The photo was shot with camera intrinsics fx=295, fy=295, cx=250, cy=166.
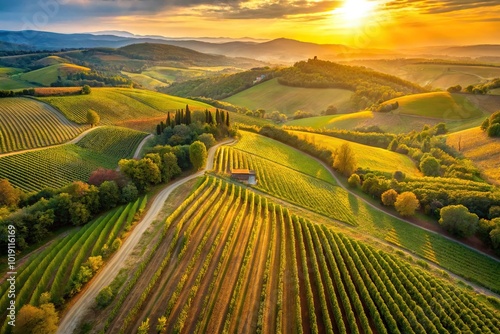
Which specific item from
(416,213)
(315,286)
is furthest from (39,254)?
(416,213)

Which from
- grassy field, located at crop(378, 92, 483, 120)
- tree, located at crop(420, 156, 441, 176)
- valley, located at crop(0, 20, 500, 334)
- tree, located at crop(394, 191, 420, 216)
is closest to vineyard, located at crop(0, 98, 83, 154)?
valley, located at crop(0, 20, 500, 334)

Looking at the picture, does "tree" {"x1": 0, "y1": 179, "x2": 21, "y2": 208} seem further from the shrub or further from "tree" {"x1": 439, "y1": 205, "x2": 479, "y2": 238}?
"tree" {"x1": 439, "y1": 205, "x2": 479, "y2": 238}

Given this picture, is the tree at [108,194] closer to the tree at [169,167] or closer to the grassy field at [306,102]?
the tree at [169,167]

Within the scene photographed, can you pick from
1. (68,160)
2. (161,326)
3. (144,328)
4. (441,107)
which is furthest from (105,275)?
(441,107)

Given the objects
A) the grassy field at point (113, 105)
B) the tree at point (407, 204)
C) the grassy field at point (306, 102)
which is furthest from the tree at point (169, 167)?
the grassy field at point (306, 102)

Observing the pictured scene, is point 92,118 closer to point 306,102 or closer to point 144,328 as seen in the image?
point 144,328

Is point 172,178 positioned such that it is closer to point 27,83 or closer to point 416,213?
point 416,213
